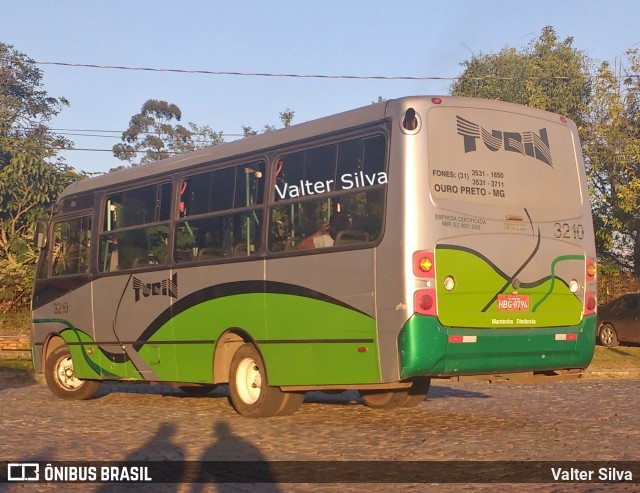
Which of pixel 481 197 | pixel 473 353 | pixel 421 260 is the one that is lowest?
pixel 473 353

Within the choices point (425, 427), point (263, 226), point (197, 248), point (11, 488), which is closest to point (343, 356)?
point (425, 427)

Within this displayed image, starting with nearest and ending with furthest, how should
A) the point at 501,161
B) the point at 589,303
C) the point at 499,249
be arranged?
the point at 499,249, the point at 501,161, the point at 589,303

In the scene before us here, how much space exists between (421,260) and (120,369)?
5.95 meters

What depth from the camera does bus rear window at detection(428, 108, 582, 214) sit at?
36.4 ft

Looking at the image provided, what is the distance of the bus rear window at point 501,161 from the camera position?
36.4 feet

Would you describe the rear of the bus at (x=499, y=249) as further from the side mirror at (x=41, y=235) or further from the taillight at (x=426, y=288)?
the side mirror at (x=41, y=235)

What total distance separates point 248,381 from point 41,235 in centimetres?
550

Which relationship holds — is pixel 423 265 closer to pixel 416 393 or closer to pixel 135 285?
pixel 416 393

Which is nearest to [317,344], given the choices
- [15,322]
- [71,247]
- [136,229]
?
[136,229]

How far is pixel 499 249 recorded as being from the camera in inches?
444

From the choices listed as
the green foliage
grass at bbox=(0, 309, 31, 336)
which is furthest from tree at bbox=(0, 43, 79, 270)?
the green foliage

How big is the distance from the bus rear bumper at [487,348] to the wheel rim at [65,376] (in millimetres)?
7463

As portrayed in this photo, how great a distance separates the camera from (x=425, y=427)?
1173 cm

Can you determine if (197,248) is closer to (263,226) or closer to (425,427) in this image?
(263,226)
